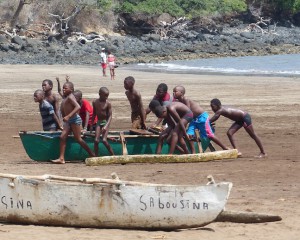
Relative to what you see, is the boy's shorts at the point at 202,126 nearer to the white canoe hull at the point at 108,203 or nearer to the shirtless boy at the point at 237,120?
the shirtless boy at the point at 237,120

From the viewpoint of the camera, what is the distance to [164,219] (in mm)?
8242

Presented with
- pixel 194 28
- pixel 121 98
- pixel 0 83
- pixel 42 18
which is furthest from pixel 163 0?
pixel 121 98

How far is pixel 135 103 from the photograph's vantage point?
13.9 metres

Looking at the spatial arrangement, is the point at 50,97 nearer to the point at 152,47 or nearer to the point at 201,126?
the point at 201,126

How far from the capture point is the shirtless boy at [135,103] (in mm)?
13633

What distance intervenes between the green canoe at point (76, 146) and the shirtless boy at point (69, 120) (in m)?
0.12

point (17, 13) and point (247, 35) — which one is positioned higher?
point (17, 13)

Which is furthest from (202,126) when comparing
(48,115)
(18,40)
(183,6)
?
(183,6)

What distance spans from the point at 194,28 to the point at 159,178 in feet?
187

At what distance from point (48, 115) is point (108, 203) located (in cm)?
570

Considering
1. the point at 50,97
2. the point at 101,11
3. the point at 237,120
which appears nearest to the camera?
the point at 50,97

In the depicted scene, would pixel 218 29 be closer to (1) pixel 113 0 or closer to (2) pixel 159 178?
(1) pixel 113 0

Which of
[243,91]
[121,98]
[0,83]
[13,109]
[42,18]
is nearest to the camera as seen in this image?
[13,109]

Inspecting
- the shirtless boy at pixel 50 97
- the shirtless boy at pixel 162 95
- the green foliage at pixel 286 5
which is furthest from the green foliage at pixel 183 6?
the shirtless boy at pixel 162 95
